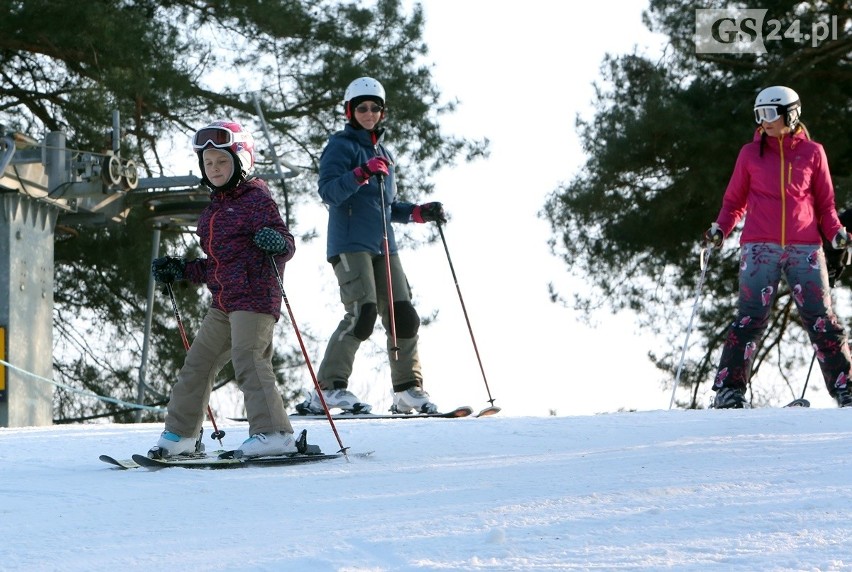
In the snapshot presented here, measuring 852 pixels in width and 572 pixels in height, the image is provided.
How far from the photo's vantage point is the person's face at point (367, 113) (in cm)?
737

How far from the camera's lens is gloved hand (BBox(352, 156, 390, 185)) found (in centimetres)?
703

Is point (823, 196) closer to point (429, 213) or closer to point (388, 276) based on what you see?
point (429, 213)

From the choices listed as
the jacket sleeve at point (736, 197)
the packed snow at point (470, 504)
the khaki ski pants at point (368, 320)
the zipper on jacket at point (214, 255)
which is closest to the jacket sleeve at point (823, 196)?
the jacket sleeve at point (736, 197)

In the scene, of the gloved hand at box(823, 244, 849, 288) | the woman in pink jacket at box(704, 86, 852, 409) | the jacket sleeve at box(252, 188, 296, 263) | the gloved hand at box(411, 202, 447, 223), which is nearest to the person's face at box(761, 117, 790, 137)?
the woman in pink jacket at box(704, 86, 852, 409)

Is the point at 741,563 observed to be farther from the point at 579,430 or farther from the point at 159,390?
the point at 159,390

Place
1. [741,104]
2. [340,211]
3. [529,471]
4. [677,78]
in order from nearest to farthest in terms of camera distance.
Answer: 1. [529,471]
2. [340,211]
3. [741,104]
4. [677,78]

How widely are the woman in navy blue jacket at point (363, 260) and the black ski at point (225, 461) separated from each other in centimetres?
193

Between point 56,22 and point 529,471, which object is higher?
point 56,22

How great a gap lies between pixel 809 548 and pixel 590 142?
11.6m

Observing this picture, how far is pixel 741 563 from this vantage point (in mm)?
3471

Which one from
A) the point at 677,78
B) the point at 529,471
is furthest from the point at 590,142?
the point at 529,471

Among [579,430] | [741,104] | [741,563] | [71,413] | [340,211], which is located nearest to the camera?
[741,563]

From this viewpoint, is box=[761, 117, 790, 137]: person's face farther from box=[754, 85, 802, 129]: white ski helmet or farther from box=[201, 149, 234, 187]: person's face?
box=[201, 149, 234, 187]: person's face

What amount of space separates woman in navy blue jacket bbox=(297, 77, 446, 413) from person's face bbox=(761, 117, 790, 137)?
1.74 m
